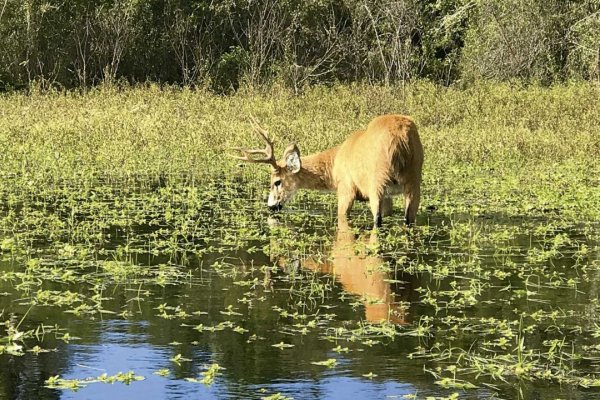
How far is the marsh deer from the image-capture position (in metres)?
11.7

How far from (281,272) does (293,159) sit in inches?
155

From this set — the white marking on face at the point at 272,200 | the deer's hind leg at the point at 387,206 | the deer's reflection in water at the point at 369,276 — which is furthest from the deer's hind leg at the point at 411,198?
the white marking on face at the point at 272,200

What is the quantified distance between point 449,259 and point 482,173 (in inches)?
242

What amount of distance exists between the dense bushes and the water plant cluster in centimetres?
637

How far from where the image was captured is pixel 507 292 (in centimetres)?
871

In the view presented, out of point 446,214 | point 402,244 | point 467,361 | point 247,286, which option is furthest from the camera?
point 446,214

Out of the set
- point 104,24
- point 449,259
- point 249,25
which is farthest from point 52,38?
point 449,259

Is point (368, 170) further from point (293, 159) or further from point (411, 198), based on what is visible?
point (293, 159)

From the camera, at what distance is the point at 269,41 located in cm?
2722

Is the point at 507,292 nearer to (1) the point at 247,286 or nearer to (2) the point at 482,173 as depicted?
(1) the point at 247,286

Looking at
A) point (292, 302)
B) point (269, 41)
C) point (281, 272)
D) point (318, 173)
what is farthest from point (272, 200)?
point (269, 41)

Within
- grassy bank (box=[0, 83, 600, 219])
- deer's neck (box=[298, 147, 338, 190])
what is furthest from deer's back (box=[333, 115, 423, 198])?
grassy bank (box=[0, 83, 600, 219])

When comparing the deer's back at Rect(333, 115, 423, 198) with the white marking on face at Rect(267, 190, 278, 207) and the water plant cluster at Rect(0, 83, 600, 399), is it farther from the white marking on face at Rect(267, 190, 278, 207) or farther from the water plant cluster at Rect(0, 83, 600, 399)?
the white marking on face at Rect(267, 190, 278, 207)

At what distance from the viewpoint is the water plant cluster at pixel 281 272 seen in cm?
646
